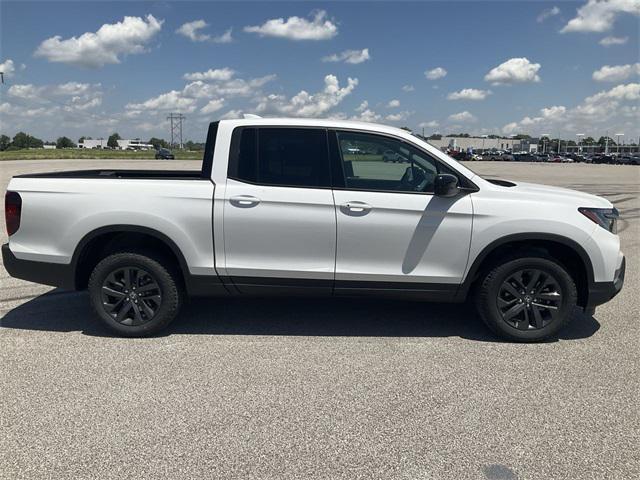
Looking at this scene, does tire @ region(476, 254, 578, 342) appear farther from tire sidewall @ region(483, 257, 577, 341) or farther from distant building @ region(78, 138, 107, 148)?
distant building @ region(78, 138, 107, 148)

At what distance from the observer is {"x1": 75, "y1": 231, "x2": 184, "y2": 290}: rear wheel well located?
4.38m

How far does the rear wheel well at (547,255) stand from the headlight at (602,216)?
321mm

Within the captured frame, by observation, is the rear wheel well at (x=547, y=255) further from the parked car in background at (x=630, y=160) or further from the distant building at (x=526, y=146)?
the distant building at (x=526, y=146)

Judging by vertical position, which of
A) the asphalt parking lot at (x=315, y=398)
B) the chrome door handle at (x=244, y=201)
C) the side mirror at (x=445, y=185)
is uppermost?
the side mirror at (x=445, y=185)

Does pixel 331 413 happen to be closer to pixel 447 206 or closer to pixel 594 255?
pixel 447 206

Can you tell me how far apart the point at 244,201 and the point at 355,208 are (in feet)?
3.02

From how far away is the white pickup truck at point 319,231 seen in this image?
13.6 feet

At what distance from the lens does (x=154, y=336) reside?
4.45 meters

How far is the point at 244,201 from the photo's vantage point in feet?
13.6

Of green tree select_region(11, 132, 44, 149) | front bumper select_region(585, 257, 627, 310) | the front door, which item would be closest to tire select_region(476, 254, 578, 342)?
front bumper select_region(585, 257, 627, 310)

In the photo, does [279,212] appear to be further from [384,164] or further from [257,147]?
Answer: [384,164]

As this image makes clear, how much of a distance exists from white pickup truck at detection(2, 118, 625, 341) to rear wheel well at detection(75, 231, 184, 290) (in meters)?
0.02

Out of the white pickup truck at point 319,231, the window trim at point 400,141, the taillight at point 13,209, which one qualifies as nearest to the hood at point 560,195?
the white pickup truck at point 319,231

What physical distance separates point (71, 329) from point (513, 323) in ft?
13.0
